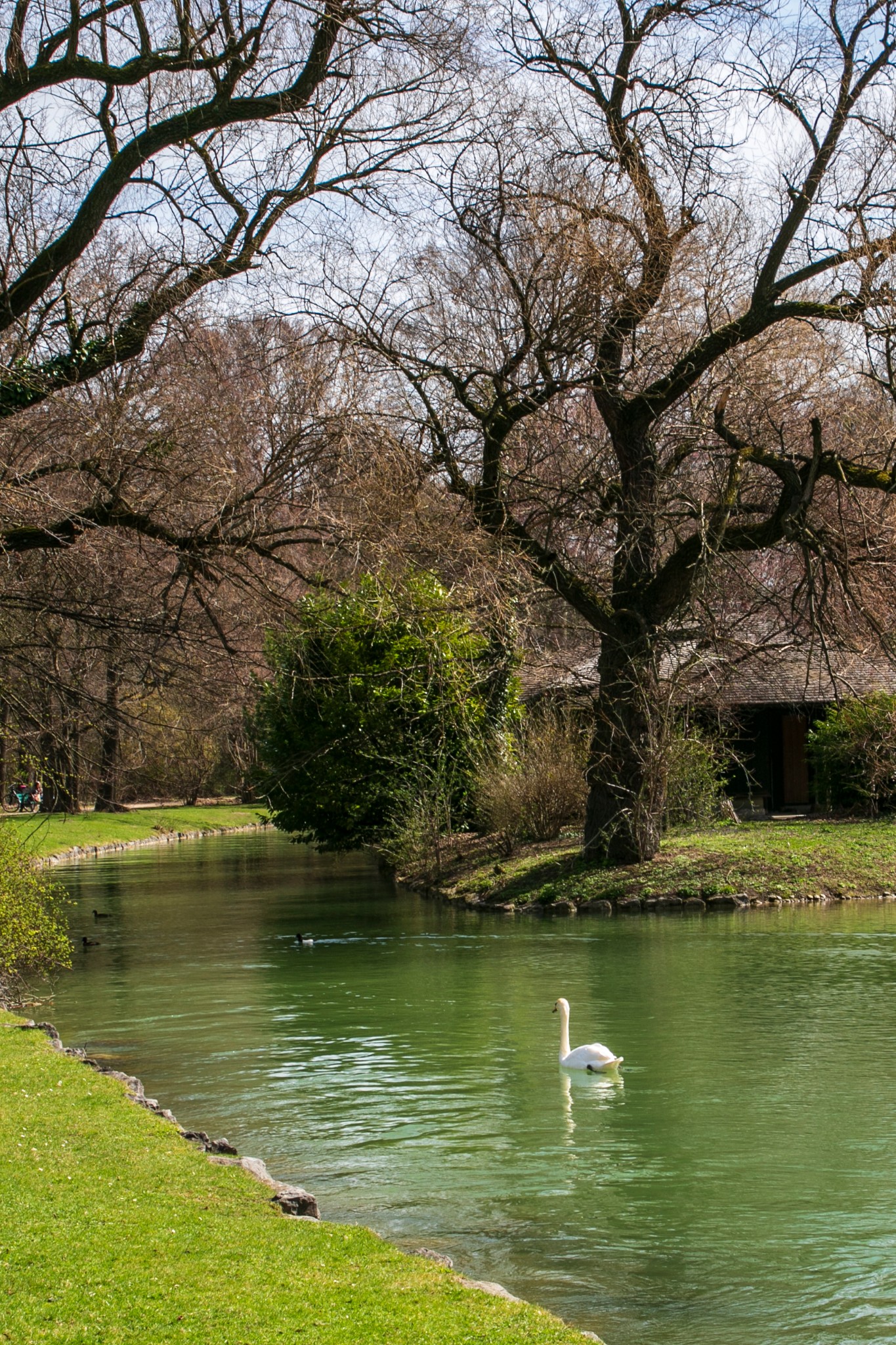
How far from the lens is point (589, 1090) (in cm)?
1146

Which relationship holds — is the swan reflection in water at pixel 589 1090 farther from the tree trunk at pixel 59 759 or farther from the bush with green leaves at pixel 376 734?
the bush with green leaves at pixel 376 734

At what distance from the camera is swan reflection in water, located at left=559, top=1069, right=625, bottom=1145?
36.2 ft

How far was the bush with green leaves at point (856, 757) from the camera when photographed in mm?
26938

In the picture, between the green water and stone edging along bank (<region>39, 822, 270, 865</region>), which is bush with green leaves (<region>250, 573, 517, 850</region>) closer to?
the green water

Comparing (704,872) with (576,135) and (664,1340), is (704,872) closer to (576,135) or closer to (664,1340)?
(576,135)

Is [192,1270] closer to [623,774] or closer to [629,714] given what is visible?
[629,714]

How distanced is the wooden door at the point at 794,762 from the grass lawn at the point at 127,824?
15617 millimetres

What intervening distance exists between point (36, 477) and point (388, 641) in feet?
56.6

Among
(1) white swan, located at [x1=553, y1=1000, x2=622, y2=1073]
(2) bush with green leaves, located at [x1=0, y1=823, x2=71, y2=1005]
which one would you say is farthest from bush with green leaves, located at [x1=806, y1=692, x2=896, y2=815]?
(2) bush with green leaves, located at [x1=0, y1=823, x2=71, y2=1005]

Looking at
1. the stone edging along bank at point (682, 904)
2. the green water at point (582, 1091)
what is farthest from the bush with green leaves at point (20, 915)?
the stone edging along bank at point (682, 904)

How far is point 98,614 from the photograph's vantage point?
13.0m

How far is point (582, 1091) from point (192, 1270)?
577 cm

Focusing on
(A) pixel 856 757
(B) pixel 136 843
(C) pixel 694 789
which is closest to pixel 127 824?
(B) pixel 136 843

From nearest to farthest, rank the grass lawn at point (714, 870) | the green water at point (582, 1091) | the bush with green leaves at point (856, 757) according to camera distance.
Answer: the green water at point (582, 1091) → the grass lawn at point (714, 870) → the bush with green leaves at point (856, 757)
